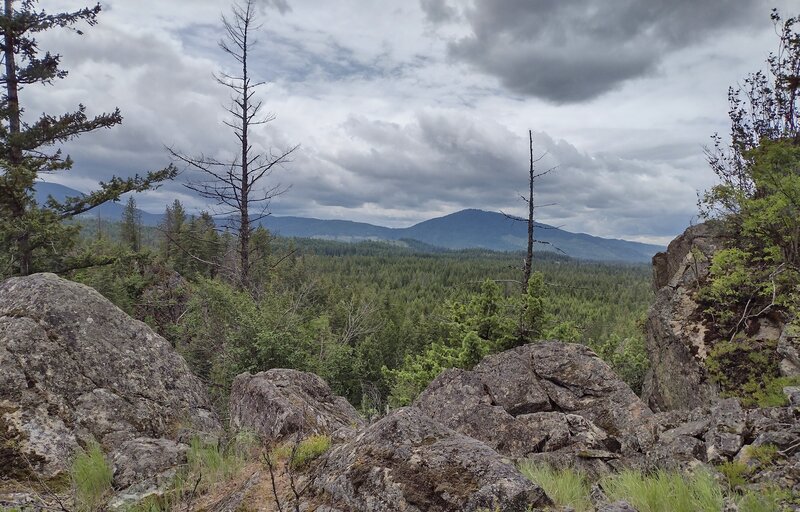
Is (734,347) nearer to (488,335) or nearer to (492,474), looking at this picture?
(488,335)

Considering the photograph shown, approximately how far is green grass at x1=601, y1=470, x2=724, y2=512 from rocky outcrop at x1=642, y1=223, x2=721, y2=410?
872 centimetres

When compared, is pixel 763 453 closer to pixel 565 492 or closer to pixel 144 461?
pixel 565 492

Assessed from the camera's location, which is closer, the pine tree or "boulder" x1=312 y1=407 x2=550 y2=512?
"boulder" x1=312 y1=407 x2=550 y2=512

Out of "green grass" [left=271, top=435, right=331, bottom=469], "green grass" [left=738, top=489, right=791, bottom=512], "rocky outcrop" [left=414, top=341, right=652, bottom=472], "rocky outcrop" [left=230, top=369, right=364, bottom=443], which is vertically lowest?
"rocky outcrop" [left=414, top=341, right=652, bottom=472]

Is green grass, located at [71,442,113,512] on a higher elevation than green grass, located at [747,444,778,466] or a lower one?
lower

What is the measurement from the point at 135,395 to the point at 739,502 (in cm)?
817

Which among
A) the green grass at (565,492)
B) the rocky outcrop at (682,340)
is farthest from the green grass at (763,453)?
the rocky outcrop at (682,340)

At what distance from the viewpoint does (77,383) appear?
21.4 feet

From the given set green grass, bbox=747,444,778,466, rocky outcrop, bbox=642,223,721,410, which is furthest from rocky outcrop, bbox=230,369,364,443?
rocky outcrop, bbox=642,223,721,410

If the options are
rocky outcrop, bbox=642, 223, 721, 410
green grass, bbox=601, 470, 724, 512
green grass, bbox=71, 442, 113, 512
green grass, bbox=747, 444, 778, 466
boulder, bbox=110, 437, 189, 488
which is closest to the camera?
green grass, bbox=601, 470, 724, 512

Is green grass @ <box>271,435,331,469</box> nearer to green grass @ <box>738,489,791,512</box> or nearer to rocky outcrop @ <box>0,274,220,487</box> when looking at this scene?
rocky outcrop @ <box>0,274,220,487</box>

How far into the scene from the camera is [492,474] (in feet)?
12.3

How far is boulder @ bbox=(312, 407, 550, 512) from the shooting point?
3590 millimetres

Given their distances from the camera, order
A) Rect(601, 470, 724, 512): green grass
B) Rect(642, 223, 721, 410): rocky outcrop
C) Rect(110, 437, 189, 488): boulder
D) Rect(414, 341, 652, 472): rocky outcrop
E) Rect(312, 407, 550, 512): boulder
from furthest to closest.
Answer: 1. Rect(642, 223, 721, 410): rocky outcrop
2. Rect(414, 341, 652, 472): rocky outcrop
3. Rect(110, 437, 189, 488): boulder
4. Rect(601, 470, 724, 512): green grass
5. Rect(312, 407, 550, 512): boulder
